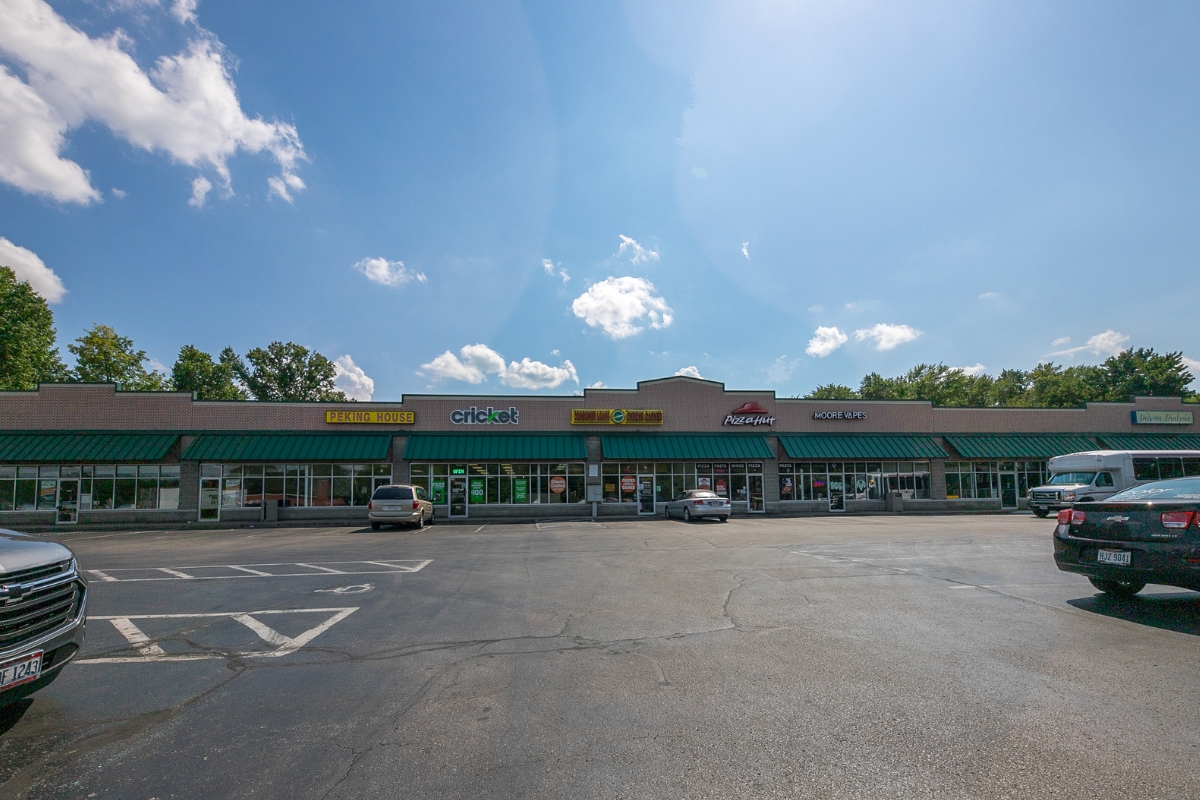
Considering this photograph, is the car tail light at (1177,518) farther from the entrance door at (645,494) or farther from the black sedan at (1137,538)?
the entrance door at (645,494)

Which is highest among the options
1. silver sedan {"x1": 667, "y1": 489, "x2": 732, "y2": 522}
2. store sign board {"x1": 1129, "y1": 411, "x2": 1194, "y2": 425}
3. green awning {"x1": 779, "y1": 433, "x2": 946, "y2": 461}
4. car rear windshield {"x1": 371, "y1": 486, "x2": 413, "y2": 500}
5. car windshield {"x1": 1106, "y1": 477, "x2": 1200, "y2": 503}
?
store sign board {"x1": 1129, "y1": 411, "x2": 1194, "y2": 425}

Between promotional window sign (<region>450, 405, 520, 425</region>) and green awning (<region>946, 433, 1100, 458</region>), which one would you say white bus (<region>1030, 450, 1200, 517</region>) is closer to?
green awning (<region>946, 433, 1100, 458</region>)

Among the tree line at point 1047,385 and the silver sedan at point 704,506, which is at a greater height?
the tree line at point 1047,385

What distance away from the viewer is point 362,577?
36.0 ft

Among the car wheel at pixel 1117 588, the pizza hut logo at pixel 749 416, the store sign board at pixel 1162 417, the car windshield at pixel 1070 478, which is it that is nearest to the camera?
the car wheel at pixel 1117 588

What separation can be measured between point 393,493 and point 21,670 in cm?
1973

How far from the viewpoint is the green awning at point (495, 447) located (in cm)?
2870

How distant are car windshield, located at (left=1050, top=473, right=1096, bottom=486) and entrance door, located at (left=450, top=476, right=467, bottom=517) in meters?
25.9

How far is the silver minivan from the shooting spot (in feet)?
74.6

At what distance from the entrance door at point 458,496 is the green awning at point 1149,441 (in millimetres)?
35808

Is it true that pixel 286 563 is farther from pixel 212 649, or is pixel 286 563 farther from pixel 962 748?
pixel 962 748

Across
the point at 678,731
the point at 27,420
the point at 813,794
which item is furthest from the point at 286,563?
the point at 27,420

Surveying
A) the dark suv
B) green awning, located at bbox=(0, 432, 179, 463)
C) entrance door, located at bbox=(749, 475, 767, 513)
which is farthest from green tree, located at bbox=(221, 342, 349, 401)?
the dark suv

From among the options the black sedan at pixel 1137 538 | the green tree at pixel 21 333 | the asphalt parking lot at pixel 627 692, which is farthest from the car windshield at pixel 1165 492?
the green tree at pixel 21 333
